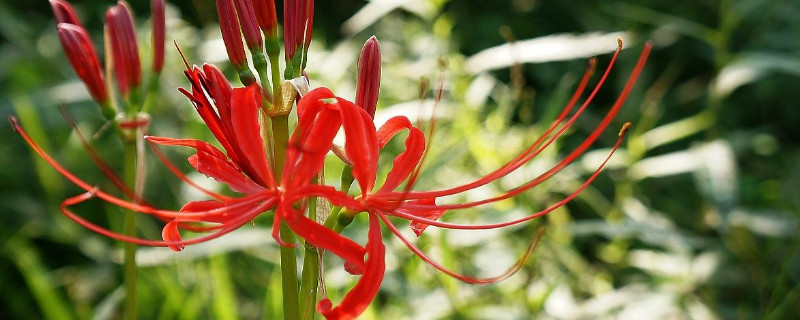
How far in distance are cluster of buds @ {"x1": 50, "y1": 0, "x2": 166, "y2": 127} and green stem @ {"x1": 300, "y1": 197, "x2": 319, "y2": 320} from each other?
0.26 m

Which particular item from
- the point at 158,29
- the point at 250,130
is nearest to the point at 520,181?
the point at 158,29

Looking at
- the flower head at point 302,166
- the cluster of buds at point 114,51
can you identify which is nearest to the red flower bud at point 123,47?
the cluster of buds at point 114,51

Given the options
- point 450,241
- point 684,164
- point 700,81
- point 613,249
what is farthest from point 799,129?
point 450,241

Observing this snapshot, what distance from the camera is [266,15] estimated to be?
21.0 inches

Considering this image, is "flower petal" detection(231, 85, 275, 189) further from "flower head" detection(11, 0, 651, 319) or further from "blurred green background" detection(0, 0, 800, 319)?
"blurred green background" detection(0, 0, 800, 319)

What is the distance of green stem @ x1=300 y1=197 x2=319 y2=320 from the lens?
0.51 m

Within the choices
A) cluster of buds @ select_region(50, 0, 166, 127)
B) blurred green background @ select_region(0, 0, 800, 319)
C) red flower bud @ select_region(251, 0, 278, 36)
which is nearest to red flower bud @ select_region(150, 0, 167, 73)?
cluster of buds @ select_region(50, 0, 166, 127)

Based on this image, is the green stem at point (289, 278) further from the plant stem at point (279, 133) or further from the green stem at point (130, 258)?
the green stem at point (130, 258)

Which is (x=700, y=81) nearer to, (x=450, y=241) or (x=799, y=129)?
(x=799, y=129)

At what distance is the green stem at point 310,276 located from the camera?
507mm

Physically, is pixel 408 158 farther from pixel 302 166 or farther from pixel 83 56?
pixel 83 56

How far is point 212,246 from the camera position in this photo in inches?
38.2

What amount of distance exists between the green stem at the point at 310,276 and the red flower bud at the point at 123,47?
270mm

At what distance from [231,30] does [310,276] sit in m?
0.16
